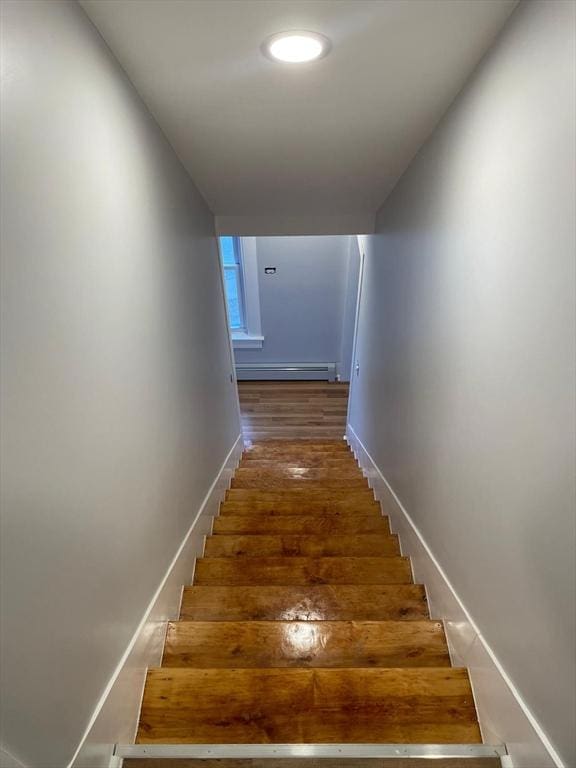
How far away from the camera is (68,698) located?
93cm

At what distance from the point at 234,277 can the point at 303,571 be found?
5359mm

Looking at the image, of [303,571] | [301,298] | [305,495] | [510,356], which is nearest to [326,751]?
[303,571]

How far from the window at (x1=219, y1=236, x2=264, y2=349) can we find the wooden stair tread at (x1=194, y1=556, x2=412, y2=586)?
13.9 ft

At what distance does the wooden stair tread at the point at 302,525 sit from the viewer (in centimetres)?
237

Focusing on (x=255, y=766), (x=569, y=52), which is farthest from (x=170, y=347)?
(x=569, y=52)

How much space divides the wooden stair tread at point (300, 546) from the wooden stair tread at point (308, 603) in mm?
338

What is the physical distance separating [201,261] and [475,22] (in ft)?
6.01

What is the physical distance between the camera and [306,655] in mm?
1419

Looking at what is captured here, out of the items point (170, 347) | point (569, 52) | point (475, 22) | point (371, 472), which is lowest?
point (371, 472)

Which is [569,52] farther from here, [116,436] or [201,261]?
[201,261]

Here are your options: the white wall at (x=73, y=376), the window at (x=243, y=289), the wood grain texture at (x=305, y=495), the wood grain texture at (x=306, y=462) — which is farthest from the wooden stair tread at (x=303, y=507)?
the window at (x=243, y=289)

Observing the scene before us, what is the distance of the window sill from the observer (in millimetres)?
6996

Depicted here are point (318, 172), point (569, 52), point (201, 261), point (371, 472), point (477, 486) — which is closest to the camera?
point (569, 52)

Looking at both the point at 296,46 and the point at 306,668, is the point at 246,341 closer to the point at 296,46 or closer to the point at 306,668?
the point at 296,46
